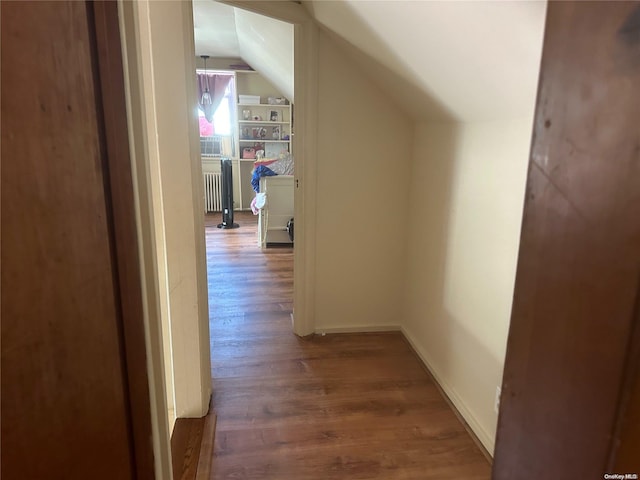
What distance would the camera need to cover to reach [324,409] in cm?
198

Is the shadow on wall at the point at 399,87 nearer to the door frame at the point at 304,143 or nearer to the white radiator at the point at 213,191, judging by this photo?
the door frame at the point at 304,143

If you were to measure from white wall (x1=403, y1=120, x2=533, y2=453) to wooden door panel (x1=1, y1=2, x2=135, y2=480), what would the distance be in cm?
136

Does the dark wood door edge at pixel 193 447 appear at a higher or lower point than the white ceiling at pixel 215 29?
lower

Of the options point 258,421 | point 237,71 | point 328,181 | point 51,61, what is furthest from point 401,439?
point 237,71

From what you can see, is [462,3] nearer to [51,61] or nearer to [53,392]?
[51,61]

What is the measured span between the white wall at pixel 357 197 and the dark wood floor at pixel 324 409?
10.0 inches

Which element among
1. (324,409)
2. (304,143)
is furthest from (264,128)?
(324,409)

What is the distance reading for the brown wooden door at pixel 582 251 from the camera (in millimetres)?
414

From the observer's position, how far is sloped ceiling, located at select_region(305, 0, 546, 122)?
1133 millimetres

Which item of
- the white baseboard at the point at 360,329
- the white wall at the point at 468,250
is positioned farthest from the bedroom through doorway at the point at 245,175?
the white wall at the point at 468,250

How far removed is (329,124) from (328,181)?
33 cm

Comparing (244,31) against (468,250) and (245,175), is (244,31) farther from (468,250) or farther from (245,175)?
(468,250)

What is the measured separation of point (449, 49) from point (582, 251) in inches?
47.1

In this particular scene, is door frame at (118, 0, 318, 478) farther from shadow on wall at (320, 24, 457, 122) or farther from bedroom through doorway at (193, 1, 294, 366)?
bedroom through doorway at (193, 1, 294, 366)
